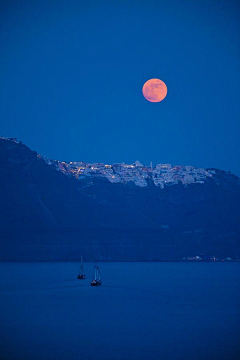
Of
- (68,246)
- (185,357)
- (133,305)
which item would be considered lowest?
(185,357)

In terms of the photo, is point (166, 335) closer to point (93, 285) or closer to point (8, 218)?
point (93, 285)

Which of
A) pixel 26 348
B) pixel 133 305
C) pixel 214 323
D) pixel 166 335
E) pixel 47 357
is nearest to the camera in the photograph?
pixel 47 357

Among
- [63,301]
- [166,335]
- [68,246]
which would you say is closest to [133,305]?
[63,301]

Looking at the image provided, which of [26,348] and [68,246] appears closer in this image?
[26,348]

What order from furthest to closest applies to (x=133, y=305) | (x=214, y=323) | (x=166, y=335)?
(x=133, y=305) < (x=214, y=323) < (x=166, y=335)

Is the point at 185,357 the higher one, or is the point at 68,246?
the point at 68,246

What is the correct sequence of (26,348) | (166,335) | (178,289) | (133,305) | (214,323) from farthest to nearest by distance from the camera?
(178,289) < (133,305) < (214,323) < (166,335) < (26,348)

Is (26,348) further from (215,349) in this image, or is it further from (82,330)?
(215,349)

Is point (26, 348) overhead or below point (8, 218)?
below

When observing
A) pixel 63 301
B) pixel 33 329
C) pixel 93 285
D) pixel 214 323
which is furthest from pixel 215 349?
pixel 93 285
